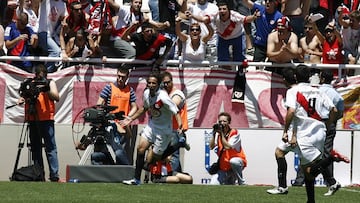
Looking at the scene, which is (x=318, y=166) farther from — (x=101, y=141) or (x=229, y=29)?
(x=229, y=29)

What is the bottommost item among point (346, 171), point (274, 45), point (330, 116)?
point (346, 171)

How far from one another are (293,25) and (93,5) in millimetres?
4185

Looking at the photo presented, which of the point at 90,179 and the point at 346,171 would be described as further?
the point at 346,171

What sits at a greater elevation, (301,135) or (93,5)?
(93,5)

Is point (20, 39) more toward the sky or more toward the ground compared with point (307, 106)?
more toward the sky

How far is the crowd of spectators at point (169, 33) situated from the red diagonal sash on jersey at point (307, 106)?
17.0 ft

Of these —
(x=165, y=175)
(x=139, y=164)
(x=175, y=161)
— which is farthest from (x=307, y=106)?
(x=175, y=161)

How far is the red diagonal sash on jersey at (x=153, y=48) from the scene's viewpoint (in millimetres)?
19094

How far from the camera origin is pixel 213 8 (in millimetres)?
19750

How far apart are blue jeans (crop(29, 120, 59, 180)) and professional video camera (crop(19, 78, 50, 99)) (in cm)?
57

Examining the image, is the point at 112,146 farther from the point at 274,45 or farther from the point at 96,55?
the point at 274,45

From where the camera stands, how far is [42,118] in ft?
59.7

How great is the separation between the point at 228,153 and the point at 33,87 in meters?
3.81

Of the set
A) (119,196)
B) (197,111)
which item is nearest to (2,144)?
(197,111)
